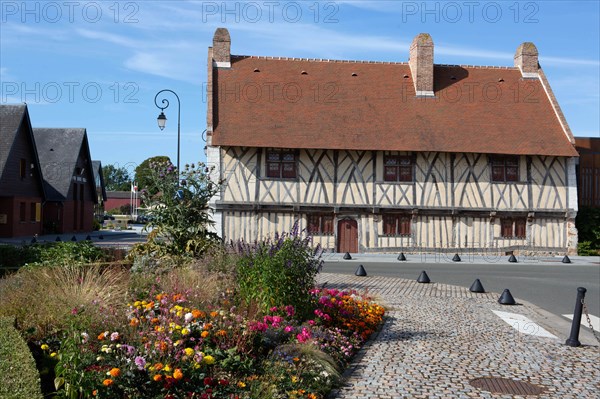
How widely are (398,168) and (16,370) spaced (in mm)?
25526

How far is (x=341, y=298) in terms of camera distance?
10.1 metres

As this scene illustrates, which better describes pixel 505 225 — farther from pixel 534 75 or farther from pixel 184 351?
pixel 184 351

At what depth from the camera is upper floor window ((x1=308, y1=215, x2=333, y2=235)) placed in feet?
95.9

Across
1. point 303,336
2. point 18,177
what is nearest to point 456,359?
point 303,336

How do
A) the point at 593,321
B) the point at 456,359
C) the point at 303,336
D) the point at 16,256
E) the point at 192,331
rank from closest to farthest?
the point at 192,331 → the point at 303,336 → the point at 456,359 → the point at 593,321 → the point at 16,256

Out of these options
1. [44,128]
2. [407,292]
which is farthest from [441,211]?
[44,128]

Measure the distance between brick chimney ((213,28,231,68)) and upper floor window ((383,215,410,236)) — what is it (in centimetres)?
1067

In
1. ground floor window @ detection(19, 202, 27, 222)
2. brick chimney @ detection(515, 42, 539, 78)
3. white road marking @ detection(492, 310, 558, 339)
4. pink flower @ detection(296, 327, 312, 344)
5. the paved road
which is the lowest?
the paved road

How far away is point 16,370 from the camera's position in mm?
4875

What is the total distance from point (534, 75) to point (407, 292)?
22632 millimetres

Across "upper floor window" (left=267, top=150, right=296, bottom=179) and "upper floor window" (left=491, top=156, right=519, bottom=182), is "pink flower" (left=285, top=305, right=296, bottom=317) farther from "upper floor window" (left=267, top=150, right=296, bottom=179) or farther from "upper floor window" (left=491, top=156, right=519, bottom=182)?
"upper floor window" (left=491, top=156, right=519, bottom=182)

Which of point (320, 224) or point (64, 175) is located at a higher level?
point (64, 175)

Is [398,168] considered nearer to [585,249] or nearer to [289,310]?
[585,249]

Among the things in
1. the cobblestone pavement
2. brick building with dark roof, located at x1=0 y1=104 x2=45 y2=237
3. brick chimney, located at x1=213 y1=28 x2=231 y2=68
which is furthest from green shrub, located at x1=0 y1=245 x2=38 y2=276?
brick building with dark roof, located at x1=0 y1=104 x2=45 y2=237
